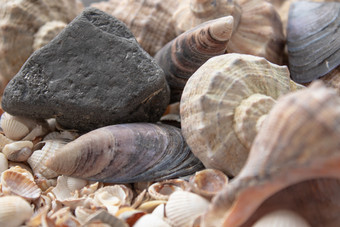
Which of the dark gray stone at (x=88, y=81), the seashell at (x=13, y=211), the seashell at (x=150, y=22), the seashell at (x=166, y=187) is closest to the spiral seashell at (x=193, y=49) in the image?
the dark gray stone at (x=88, y=81)

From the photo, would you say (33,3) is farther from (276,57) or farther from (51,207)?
(276,57)

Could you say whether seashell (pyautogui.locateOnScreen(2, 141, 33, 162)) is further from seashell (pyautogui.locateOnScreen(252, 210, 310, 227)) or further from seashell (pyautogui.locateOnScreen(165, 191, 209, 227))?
seashell (pyautogui.locateOnScreen(252, 210, 310, 227))

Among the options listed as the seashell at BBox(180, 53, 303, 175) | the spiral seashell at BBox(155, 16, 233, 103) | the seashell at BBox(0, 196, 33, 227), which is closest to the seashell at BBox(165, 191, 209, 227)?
the seashell at BBox(180, 53, 303, 175)

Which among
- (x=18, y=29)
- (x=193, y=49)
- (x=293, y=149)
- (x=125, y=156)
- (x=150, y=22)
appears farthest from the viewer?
(x=150, y=22)

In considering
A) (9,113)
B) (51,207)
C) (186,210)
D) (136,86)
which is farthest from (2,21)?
(186,210)

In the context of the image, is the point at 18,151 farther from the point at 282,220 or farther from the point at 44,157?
the point at 282,220

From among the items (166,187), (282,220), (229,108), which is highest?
(229,108)

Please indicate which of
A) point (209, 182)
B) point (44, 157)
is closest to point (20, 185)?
point (44, 157)
